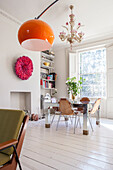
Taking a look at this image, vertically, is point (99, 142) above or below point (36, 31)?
below

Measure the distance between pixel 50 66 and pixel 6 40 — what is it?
9.17 ft

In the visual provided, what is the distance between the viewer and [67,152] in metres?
2.13

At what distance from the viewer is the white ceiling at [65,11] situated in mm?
3350

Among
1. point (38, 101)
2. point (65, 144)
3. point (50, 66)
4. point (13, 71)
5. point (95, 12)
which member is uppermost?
point (95, 12)

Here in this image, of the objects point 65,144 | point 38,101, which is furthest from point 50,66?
point 65,144

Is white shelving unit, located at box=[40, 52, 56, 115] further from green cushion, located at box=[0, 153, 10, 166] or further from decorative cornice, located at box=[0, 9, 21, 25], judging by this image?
green cushion, located at box=[0, 153, 10, 166]

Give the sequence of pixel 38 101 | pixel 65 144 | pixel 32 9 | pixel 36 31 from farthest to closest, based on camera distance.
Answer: pixel 38 101 < pixel 32 9 < pixel 65 144 < pixel 36 31

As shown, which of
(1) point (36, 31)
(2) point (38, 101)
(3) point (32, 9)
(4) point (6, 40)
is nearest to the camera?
(1) point (36, 31)

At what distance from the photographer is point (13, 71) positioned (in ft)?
13.2

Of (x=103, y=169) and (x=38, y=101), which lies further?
(x=38, y=101)

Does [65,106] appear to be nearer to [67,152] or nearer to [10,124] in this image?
[67,152]

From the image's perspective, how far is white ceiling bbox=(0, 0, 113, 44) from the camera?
3350 mm

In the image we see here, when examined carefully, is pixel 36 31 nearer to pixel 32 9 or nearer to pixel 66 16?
pixel 32 9

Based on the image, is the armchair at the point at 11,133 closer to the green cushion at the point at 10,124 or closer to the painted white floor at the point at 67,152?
the green cushion at the point at 10,124
